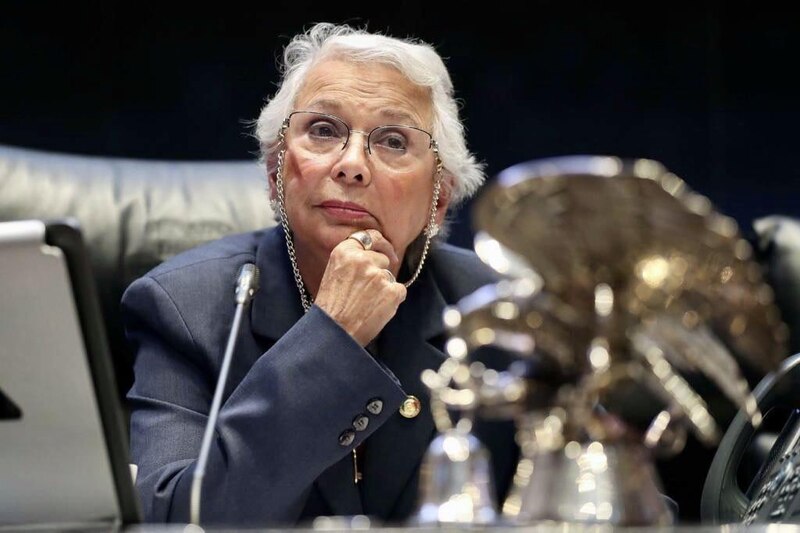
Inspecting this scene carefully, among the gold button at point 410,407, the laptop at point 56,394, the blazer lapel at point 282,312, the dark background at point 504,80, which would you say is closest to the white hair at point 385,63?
the blazer lapel at point 282,312

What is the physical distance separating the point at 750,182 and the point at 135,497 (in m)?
2.05

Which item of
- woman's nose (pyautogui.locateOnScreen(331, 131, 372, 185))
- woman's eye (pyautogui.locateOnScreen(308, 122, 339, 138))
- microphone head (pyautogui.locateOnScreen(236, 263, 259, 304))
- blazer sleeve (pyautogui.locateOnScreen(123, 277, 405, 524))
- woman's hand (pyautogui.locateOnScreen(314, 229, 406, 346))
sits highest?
woman's eye (pyautogui.locateOnScreen(308, 122, 339, 138))

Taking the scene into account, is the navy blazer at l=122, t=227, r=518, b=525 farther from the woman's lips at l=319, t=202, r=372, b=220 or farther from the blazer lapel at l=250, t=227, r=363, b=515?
the woman's lips at l=319, t=202, r=372, b=220

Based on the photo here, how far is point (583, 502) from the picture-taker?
78cm

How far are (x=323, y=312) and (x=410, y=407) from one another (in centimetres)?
31

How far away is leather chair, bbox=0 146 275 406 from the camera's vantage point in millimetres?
2100

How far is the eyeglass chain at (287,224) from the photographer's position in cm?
181

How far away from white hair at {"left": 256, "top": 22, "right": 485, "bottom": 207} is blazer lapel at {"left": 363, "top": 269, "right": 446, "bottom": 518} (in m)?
0.27

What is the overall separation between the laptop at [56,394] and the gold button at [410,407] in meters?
0.86

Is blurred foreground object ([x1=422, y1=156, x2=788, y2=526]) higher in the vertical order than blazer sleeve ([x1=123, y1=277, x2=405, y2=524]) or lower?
higher

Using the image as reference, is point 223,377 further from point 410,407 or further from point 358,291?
point 410,407

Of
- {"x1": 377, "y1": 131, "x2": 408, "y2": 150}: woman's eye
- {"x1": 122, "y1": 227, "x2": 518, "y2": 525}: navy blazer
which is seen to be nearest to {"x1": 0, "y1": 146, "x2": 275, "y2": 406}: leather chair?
{"x1": 122, "y1": 227, "x2": 518, "y2": 525}: navy blazer

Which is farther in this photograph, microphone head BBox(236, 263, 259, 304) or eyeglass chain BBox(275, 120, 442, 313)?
eyeglass chain BBox(275, 120, 442, 313)

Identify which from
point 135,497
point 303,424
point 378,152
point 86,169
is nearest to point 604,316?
point 135,497
